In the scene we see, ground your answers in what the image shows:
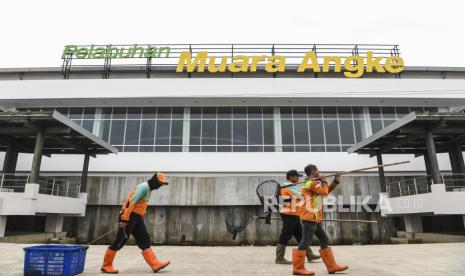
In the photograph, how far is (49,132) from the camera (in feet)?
45.5

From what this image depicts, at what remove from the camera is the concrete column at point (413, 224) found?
14.6m

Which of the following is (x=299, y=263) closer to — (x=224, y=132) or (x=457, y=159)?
(x=224, y=132)

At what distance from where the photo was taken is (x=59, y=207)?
46.3 ft

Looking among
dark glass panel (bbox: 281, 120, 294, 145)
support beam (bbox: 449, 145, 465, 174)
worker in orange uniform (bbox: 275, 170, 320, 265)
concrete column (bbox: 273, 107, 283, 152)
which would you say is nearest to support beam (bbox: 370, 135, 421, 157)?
support beam (bbox: 449, 145, 465, 174)

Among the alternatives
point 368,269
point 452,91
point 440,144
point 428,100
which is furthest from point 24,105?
point 452,91

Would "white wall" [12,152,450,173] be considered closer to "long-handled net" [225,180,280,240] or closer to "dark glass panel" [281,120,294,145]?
"dark glass panel" [281,120,294,145]

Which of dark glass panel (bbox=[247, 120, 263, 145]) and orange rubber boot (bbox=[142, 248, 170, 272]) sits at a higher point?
dark glass panel (bbox=[247, 120, 263, 145])

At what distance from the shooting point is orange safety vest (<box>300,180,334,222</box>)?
5323 mm

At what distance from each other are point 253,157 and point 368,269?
13182 millimetres

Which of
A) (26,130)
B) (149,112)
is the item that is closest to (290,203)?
(26,130)

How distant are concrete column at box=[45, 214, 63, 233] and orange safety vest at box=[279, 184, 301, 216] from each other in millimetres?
13163

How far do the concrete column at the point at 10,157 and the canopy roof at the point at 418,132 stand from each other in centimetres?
1885

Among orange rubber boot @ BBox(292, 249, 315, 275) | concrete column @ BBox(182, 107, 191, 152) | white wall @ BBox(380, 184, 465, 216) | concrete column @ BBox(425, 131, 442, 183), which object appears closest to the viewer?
orange rubber boot @ BBox(292, 249, 315, 275)

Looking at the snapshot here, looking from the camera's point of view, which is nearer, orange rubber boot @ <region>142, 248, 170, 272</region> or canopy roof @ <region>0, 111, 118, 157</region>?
orange rubber boot @ <region>142, 248, 170, 272</region>
